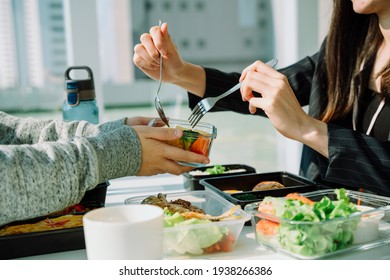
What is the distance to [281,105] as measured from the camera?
1.09 metres

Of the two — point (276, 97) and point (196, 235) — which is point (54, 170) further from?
point (276, 97)

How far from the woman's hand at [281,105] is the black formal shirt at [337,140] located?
0.04 meters

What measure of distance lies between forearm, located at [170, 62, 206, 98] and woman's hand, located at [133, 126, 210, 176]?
537 mm

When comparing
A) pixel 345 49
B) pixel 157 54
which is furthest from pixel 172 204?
pixel 345 49

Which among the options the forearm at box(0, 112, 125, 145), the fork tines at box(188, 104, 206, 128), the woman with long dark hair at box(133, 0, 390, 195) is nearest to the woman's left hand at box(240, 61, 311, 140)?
the woman with long dark hair at box(133, 0, 390, 195)

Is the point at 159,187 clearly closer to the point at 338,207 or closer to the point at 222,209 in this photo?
the point at 222,209

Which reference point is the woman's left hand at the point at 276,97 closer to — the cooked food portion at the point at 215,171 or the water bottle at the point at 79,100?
the cooked food portion at the point at 215,171

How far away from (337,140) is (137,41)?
23869 millimetres

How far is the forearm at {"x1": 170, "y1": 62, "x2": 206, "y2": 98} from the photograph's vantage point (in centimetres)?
146

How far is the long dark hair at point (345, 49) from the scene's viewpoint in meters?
1.37

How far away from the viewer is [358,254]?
0.76 metres

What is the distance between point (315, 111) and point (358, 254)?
730mm

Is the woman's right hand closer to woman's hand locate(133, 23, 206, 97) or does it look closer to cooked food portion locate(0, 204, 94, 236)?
woman's hand locate(133, 23, 206, 97)

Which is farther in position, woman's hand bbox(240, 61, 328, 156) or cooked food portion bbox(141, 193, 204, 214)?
woman's hand bbox(240, 61, 328, 156)
